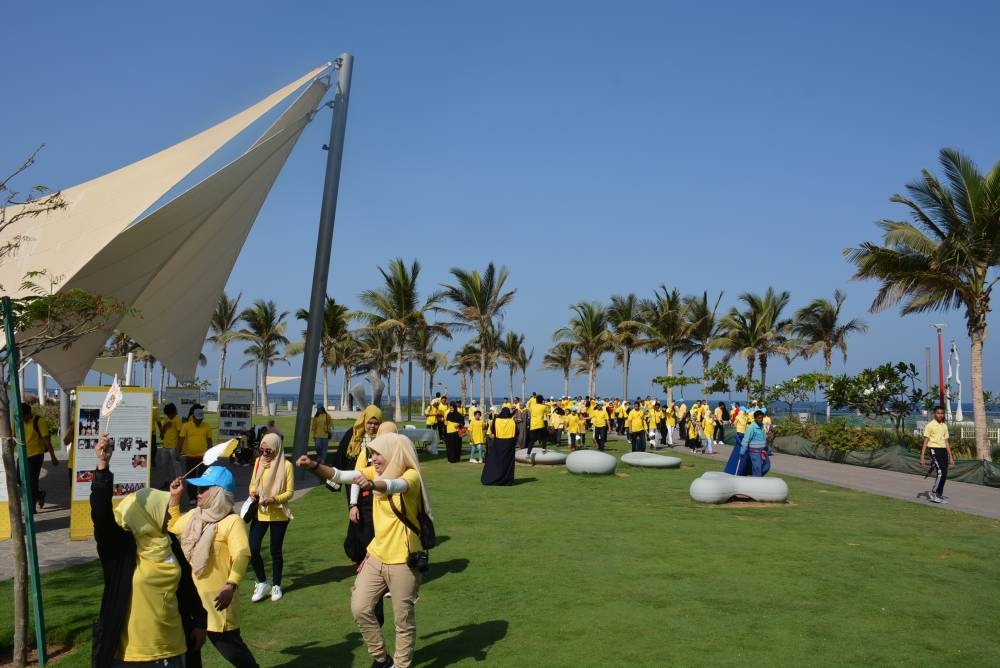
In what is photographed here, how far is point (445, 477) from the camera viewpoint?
56.3 feet

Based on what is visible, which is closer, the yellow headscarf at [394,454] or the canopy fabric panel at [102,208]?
the yellow headscarf at [394,454]

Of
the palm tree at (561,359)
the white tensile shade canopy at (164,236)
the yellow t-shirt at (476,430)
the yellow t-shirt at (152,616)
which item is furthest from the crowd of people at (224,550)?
the palm tree at (561,359)

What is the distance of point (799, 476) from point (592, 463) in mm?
4869

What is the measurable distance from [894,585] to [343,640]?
17.2 feet

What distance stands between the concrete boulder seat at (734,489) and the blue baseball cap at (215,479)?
9.37 meters

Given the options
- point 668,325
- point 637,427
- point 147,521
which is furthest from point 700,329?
point 147,521

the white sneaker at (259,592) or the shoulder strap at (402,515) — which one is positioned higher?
the shoulder strap at (402,515)

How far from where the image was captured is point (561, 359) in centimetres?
6969

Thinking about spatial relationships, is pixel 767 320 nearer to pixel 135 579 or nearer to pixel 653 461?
pixel 653 461

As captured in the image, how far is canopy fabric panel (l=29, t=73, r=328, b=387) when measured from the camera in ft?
42.6

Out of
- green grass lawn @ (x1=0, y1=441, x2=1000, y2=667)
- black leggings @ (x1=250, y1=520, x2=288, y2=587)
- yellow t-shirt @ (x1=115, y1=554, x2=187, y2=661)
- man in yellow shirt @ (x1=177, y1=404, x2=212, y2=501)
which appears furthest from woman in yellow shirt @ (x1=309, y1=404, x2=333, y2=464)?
yellow t-shirt @ (x1=115, y1=554, x2=187, y2=661)

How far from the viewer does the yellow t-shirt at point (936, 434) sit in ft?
43.4

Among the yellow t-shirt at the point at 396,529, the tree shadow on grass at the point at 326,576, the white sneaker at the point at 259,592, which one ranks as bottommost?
the tree shadow on grass at the point at 326,576

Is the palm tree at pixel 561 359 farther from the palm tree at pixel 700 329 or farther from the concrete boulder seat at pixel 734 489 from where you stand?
the concrete boulder seat at pixel 734 489
